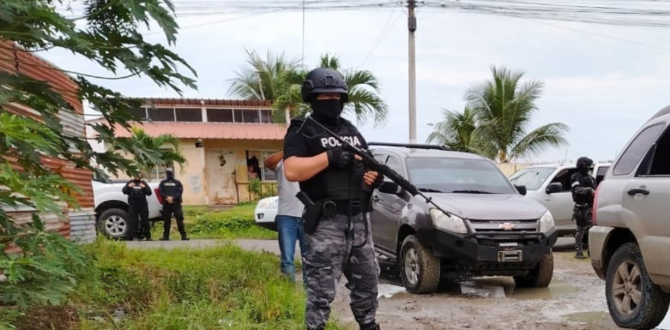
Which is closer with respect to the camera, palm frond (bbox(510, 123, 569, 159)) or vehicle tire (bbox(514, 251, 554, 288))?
vehicle tire (bbox(514, 251, 554, 288))

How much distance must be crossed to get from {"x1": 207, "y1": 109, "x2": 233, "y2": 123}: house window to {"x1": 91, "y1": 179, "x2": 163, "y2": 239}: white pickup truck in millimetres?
8713

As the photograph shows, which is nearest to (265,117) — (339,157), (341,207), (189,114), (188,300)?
(189,114)

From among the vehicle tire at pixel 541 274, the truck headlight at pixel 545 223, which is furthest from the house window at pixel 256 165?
the truck headlight at pixel 545 223

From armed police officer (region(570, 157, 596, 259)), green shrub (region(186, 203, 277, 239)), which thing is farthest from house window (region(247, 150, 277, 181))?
armed police officer (region(570, 157, 596, 259))

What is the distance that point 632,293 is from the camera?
4082mm

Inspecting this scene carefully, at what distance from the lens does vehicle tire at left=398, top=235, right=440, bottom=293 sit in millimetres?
5492

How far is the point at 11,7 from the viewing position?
2.49 meters

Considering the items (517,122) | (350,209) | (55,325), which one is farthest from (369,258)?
(517,122)

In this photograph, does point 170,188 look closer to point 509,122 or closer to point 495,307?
point 495,307

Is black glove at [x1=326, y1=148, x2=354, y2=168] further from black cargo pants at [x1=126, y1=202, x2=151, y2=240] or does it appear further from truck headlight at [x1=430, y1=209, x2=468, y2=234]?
black cargo pants at [x1=126, y1=202, x2=151, y2=240]

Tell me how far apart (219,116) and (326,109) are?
17.7 meters

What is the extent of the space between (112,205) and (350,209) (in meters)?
9.90

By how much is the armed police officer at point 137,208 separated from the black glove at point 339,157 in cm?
→ 852

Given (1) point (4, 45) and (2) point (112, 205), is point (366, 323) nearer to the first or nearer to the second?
(1) point (4, 45)
